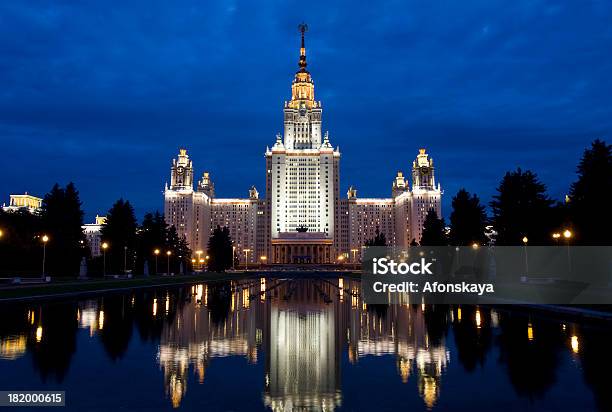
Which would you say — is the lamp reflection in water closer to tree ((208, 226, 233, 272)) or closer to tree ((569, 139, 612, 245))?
tree ((569, 139, 612, 245))

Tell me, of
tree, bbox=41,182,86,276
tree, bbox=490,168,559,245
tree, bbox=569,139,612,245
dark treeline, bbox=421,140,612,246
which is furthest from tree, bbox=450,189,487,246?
tree, bbox=41,182,86,276

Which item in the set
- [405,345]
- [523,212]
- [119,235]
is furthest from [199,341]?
[119,235]

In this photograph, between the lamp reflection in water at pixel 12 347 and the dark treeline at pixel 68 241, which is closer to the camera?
the lamp reflection in water at pixel 12 347

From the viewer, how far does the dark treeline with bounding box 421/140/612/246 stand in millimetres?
41906

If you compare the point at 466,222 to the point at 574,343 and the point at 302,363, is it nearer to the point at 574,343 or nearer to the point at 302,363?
the point at 574,343

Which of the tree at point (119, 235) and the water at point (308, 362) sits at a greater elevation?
the tree at point (119, 235)

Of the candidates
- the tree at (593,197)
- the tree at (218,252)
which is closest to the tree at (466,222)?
the tree at (593,197)

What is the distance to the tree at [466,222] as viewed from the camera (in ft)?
→ 239

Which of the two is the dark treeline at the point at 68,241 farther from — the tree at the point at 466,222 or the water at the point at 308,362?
the tree at the point at 466,222

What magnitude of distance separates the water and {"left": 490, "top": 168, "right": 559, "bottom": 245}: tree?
104 ft

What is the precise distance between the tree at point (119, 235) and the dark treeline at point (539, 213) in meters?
50.3

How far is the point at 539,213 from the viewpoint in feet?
187

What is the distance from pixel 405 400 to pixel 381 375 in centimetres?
254

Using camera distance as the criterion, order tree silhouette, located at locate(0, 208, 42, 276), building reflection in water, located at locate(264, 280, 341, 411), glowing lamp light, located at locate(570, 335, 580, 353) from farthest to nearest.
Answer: tree silhouette, located at locate(0, 208, 42, 276), glowing lamp light, located at locate(570, 335, 580, 353), building reflection in water, located at locate(264, 280, 341, 411)
